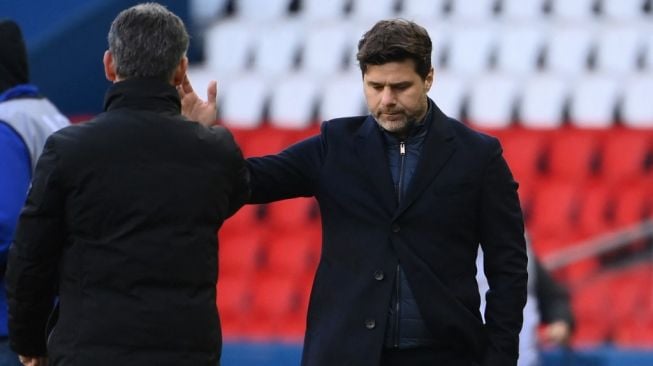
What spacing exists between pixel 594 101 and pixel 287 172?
612 cm

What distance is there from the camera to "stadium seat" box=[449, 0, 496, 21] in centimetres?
1085

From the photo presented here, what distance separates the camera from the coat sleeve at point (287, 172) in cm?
428

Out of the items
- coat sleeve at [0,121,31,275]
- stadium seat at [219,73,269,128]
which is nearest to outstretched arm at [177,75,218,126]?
coat sleeve at [0,121,31,275]

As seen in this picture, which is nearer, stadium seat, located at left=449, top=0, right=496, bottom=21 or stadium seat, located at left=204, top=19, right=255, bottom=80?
stadium seat, located at left=449, top=0, right=496, bottom=21

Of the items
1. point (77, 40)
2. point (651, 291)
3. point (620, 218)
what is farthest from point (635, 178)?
point (77, 40)

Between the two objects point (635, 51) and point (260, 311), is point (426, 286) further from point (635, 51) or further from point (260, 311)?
point (635, 51)

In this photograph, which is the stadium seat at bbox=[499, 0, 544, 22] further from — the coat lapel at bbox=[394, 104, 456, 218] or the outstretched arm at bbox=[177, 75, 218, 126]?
the outstretched arm at bbox=[177, 75, 218, 126]

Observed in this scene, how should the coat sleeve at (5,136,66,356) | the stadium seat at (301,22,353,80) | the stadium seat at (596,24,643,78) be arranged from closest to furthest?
the coat sleeve at (5,136,66,356) < the stadium seat at (596,24,643,78) < the stadium seat at (301,22,353,80)

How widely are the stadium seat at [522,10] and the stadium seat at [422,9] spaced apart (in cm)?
40

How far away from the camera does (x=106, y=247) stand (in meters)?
3.74

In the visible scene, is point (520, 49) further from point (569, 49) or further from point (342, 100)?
point (342, 100)

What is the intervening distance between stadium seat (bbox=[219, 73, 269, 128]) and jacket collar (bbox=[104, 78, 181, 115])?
6.71m

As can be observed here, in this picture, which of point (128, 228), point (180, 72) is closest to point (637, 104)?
point (180, 72)

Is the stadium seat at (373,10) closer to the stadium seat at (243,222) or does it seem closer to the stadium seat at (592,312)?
the stadium seat at (243,222)
